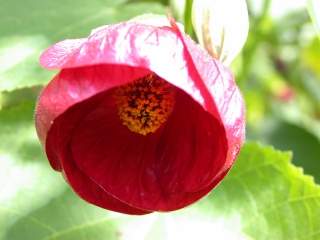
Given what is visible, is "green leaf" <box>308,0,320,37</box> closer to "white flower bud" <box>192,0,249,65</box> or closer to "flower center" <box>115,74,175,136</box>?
"white flower bud" <box>192,0,249,65</box>

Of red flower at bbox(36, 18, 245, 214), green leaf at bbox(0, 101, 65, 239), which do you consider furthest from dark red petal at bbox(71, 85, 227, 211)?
green leaf at bbox(0, 101, 65, 239)

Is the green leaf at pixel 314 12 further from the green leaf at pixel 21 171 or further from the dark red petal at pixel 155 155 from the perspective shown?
the green leaf at pixel 21 171

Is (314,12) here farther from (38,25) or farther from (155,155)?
(38,25)

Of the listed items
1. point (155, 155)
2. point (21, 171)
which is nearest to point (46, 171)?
point (21, 171)

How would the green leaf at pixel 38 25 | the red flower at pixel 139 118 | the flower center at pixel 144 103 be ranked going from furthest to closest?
the green leaf at pixel 38 25
the flower center at pixel 144 103
the red flower at pixel 139 118

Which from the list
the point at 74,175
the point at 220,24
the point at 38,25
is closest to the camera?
the point at 74,175

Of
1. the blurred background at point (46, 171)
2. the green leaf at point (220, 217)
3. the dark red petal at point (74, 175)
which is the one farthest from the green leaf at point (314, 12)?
the dark red petal at point (74, 175)
